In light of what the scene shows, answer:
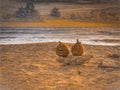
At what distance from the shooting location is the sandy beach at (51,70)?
4383 mm

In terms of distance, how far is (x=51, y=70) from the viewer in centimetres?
466

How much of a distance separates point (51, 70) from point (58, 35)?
0.55 metres

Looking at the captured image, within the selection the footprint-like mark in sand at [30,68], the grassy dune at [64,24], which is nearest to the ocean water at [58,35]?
the grassy dune at [64,24]

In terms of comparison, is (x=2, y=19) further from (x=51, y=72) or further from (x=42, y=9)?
(x=51, y=72)

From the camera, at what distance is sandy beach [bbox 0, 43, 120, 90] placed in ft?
14.4

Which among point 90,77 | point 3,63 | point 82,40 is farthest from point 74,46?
point 3,63

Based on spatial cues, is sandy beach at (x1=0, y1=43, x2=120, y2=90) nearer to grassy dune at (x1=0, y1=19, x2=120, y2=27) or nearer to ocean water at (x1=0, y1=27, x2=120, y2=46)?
ocean water at (x1=0, y1=27, x2=120, y2=46)

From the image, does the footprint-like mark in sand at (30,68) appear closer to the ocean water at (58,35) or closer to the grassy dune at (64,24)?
the ocean water at (58,35)

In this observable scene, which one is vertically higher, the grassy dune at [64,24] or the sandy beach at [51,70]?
the grassy dune at [64,24]

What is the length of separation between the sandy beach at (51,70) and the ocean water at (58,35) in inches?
2.8

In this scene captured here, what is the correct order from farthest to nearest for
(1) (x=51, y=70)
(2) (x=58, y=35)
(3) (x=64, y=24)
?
1. (3) (x=64, y=24)
2. (2) (x=58, y=35)
3. (1) (x=51, y=70)

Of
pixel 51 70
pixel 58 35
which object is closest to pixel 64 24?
pixel 58 35

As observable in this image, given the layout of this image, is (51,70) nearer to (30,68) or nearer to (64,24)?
(30,68)

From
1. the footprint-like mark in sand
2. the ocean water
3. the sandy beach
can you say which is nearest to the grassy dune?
the ocean water
